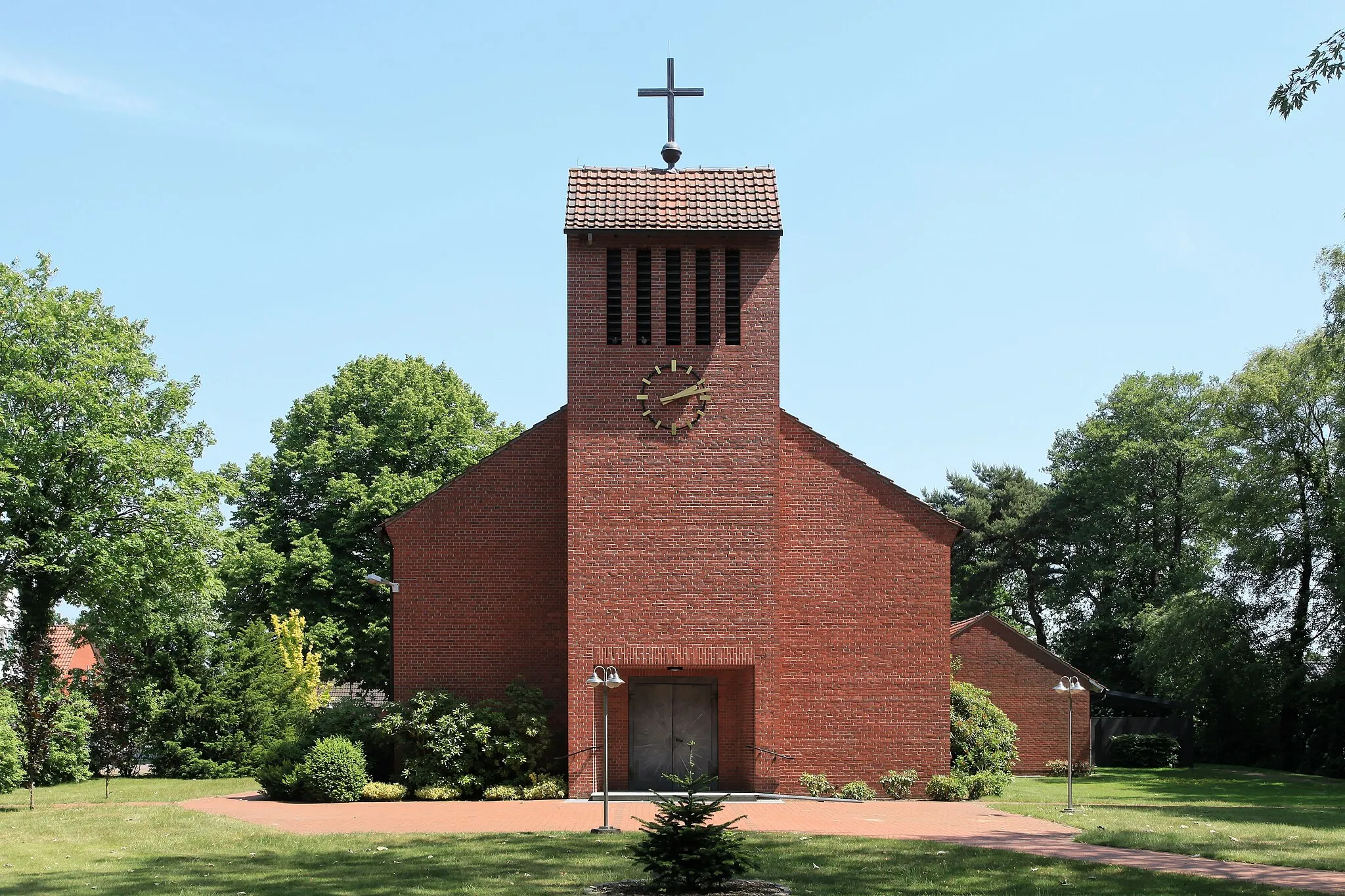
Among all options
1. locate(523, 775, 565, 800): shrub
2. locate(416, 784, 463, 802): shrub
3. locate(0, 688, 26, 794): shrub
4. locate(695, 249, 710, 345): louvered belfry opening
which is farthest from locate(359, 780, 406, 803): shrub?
locate(695, 249, 710, 345): louvered belfry opening

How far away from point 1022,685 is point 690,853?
2963 centimetres

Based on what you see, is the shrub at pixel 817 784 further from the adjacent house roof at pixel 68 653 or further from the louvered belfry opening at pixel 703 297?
the adjacent house roof at pixel 68 653

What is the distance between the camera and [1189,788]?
3453 centimetres

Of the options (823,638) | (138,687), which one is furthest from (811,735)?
(138,687)

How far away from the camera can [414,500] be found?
42031 mm

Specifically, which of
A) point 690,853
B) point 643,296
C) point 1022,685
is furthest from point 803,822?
point 1022,685

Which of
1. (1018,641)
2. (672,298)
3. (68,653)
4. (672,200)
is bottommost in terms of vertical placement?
(68,653)

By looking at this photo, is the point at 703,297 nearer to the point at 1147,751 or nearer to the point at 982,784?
the point at 982,784

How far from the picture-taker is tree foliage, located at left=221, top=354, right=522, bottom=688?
40.8m

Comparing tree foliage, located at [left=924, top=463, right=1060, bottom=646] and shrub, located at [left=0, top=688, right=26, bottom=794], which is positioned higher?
tree foliage, located at [left=924, top=463, right=1060, bottom=646]

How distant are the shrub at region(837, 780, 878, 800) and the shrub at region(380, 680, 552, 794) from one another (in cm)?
587

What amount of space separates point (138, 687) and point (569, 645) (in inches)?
605

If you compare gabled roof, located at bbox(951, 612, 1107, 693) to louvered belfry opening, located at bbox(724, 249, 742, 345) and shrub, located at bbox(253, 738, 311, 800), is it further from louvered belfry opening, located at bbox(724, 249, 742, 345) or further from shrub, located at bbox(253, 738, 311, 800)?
shrub, located at bbox(253, 738, 311, 800)

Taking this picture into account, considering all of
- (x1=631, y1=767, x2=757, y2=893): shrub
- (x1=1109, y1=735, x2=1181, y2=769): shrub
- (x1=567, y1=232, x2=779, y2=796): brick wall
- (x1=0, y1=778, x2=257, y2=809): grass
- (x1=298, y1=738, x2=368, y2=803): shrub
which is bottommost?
(x1=1109, y1=735, x2=1181, y2=769): shrub
